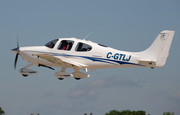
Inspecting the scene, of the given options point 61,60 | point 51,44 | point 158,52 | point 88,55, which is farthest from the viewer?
point 51,44

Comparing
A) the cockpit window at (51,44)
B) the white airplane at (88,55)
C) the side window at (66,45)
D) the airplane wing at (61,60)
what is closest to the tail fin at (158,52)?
the white airplane at (88,55)

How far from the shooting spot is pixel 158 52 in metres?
24.7

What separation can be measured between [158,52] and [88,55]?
4.85m

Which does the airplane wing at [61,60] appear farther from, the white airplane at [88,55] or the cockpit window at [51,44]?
the cockpit window at [51,44]

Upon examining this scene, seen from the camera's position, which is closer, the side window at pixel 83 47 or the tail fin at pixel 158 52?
the tail fin at pixel 158 52

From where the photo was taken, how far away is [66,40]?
25.5m

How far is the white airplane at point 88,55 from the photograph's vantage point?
971 inches

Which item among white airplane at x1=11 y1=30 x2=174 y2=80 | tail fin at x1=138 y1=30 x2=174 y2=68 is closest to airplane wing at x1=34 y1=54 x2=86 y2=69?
white airplane at x1=11 y1=30 x2=174 y2=80

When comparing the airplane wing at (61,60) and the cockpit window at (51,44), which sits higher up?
the cockpit window at (51,44)

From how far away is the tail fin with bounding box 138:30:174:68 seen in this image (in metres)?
24.6

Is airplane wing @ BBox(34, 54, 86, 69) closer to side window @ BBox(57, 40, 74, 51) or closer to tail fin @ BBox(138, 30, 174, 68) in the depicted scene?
side window @ BBox(57, 40, 74, 51)

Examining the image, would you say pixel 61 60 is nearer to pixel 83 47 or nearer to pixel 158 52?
pixel 83 47

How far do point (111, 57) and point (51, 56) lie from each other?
4170 mm

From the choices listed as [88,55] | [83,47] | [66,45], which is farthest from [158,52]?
[66,45]
